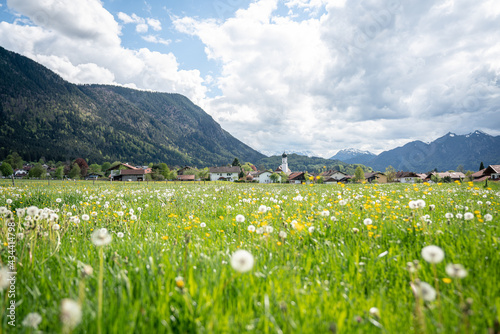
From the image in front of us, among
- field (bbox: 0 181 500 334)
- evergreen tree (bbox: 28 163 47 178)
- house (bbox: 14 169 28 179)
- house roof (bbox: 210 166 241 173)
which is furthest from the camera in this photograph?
house roof (bbox: 210 166 241 173)

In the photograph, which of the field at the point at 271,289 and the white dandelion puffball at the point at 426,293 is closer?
the white dandelion puffball at the point at 426,293

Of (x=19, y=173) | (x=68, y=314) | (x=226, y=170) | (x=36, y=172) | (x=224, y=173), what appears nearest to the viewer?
(x=68, y=314)

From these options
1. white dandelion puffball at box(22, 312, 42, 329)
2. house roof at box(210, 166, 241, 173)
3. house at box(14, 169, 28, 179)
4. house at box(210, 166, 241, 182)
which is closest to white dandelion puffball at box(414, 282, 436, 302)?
white dandelion puffball at box(22, 312, 42, 329)

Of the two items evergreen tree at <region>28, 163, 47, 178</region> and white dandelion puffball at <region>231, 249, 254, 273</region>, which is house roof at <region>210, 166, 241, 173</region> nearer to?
evergreen tree at <region>28, 163, 47, 178</region>

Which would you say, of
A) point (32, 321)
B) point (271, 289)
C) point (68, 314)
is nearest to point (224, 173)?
point (271, 289)

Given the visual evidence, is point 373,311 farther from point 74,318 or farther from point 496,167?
point 496,167

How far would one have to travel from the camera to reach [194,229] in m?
5.00

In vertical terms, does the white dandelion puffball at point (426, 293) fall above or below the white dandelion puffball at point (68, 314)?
below

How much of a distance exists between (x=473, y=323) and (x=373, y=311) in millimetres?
770

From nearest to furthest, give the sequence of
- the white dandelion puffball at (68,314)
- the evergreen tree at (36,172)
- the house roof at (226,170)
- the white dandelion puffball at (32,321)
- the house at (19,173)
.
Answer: the white dandelion puffball at (68,314) → the white dandelion puffball at (32,321) → the evergreen tree at (36,172) → the house at (19,173) → the house roof at (226,170)

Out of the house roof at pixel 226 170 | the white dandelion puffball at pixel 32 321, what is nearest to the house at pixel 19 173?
the house roof at pixel 226 170

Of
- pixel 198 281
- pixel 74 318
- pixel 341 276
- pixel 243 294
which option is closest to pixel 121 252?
pixel 198 281

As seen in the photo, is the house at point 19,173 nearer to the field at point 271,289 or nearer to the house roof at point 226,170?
the house roof at point 226,170

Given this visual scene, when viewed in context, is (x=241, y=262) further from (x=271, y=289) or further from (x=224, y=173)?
(x=224, y=173)
